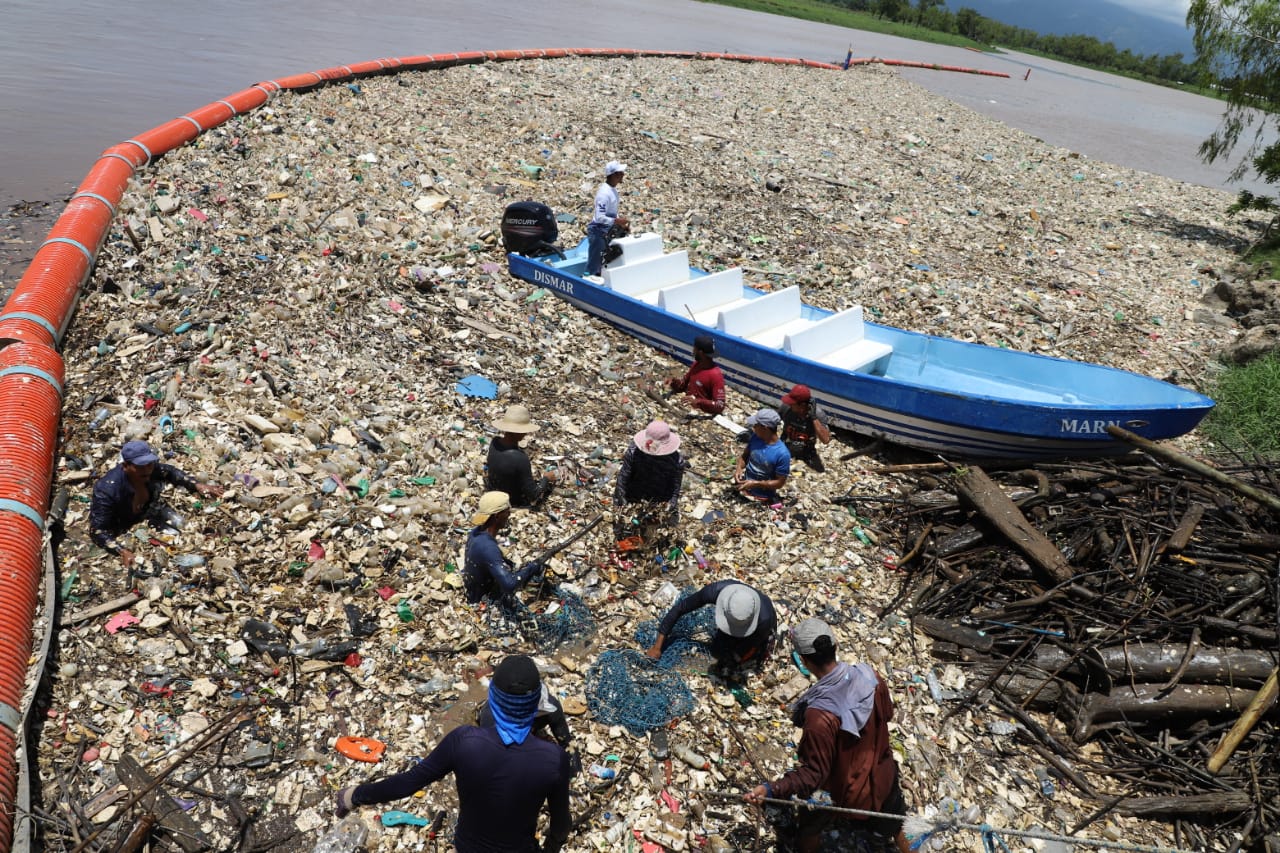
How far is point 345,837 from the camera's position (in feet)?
15.0

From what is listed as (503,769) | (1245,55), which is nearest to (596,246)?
(503,769)

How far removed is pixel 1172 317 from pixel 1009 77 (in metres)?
39.6

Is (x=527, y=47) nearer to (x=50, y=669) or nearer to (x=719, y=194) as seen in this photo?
(x=719, y=194)

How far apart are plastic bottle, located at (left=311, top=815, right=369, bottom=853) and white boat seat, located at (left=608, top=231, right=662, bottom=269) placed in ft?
27.6

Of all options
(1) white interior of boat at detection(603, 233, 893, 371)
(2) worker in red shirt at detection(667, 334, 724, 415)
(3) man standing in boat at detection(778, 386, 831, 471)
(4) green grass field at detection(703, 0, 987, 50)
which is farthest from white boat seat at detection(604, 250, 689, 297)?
(4) green grass field at detection(703, 0, 987, 50)

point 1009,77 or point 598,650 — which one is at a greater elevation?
point 1009,77

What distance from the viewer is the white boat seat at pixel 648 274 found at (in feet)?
→ 36.6

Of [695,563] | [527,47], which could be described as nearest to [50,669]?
[695,563]

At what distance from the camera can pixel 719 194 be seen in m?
16.8

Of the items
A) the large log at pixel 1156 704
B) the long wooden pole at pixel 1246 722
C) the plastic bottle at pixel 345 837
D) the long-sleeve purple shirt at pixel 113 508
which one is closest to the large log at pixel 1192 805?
the long wooden pole at pixel 1246 722

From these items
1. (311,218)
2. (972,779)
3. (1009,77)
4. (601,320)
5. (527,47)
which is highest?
(1009,77)

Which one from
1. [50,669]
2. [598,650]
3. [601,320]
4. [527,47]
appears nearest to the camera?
[50,669]

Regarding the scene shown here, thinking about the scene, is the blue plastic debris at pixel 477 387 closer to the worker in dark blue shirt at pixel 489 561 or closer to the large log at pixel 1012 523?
the worker in dark blue shirt at pixel 489 561

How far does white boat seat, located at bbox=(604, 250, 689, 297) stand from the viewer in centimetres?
1116
